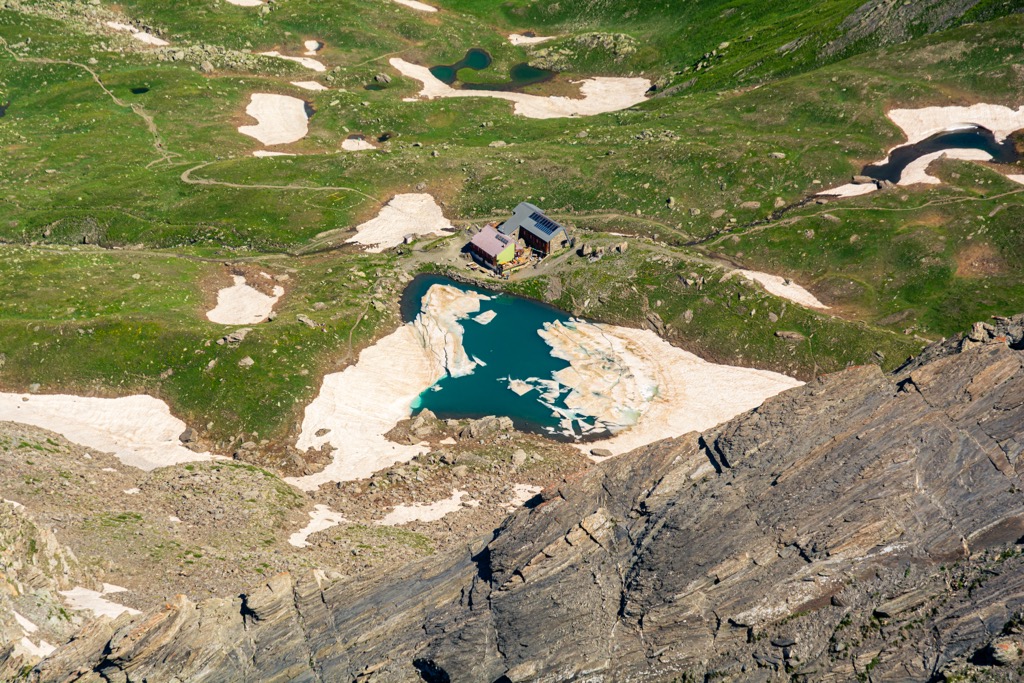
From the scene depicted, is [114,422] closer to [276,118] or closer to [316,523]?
[316,523]

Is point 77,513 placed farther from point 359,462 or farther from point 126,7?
point 126,7

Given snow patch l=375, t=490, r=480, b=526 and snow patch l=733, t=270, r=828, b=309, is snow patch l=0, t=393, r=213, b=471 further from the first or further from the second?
snow patch l=733, t=270, r=828, b=309

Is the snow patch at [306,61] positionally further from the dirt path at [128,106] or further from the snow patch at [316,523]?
the snow patch at [316,523]

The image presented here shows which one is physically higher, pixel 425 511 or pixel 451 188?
pixel 451 188

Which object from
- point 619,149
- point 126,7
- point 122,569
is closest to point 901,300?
point 619,149

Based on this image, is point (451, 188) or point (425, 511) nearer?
point (425, 511)

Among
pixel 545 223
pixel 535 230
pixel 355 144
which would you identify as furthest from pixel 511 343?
pixel 355 144

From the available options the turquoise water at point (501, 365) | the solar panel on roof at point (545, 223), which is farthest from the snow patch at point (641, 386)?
the solar panel on roof at point (545, 223)
